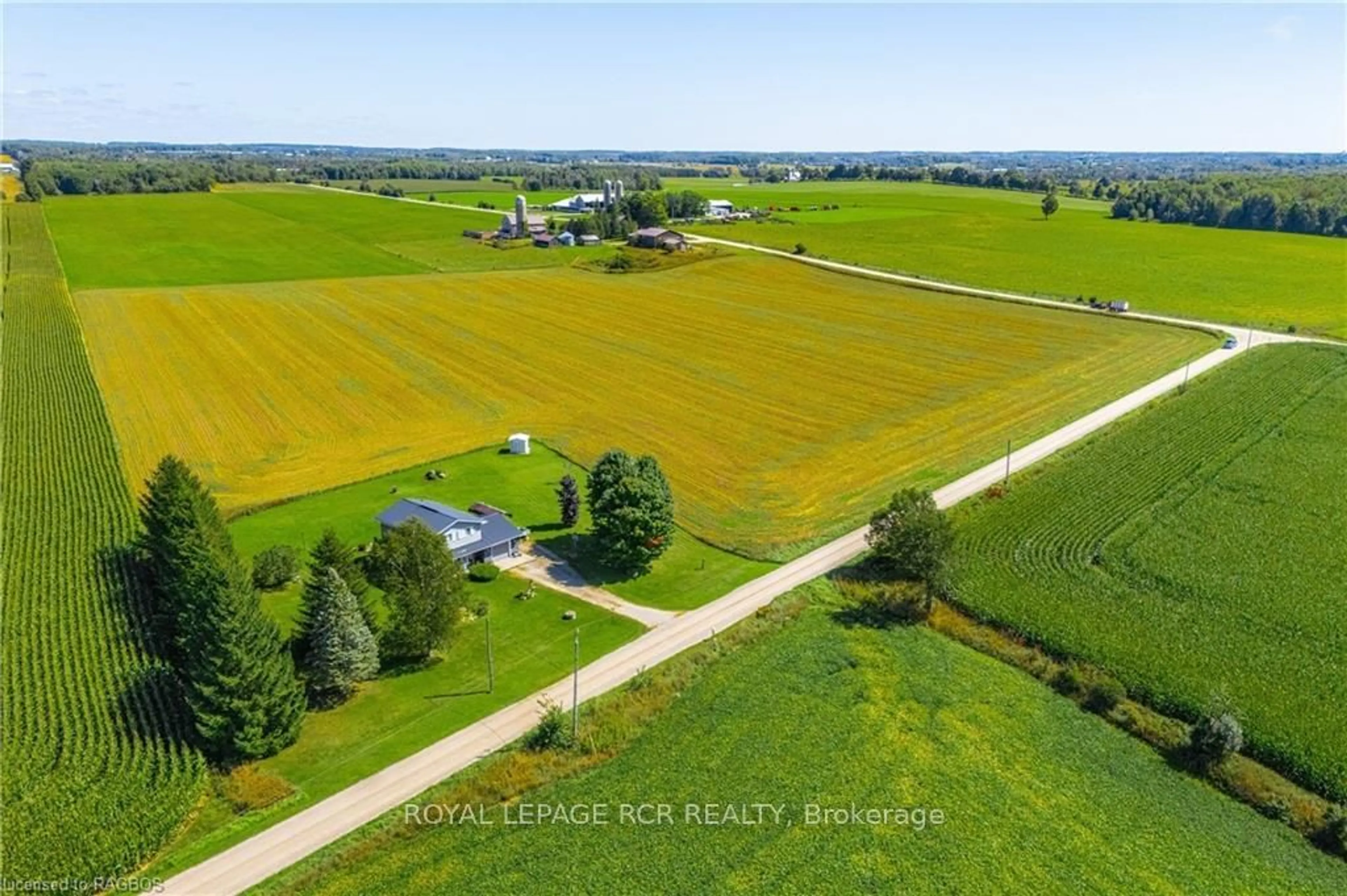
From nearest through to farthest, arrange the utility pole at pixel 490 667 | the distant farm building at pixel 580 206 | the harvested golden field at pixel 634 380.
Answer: the utility pole at pixel 490 667, the harvested golden field at pixel 634 380, the distant farm building at pixel 580 206

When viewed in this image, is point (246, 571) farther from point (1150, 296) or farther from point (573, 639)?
point (1150, 296)

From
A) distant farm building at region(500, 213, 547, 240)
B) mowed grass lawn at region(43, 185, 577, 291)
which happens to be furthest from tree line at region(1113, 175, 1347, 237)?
mowed grass lawn at region(43, 185, 577, 291)

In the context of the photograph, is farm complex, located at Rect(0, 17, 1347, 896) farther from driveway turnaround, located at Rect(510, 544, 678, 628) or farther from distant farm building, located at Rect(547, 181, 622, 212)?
distant farm building, located at Rect(547, 181, 622, 212)

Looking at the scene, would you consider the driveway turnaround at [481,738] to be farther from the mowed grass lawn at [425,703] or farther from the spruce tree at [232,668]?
the spruce tree at [232,668]

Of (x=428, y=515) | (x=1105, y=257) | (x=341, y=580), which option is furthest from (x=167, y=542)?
(x=1105, y=257)

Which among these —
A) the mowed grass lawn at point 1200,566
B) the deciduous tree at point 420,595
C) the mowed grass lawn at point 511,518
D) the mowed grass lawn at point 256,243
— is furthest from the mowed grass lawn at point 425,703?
the mowed grass lawn at point 256,243

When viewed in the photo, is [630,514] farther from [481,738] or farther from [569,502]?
[481,738]
